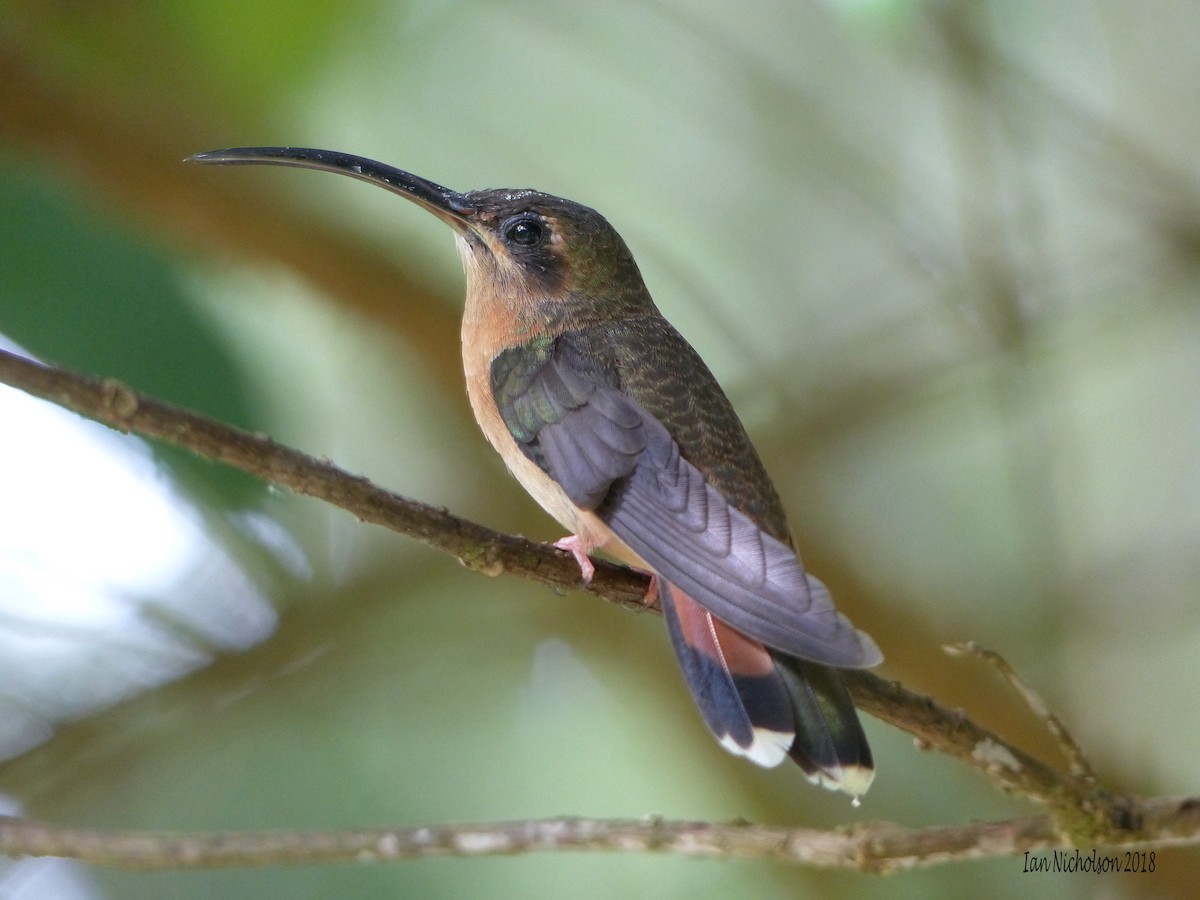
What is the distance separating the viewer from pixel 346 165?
9.13ft

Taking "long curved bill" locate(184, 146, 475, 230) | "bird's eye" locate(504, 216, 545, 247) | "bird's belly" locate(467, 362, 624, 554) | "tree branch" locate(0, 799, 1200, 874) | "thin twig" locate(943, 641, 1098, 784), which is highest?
"bird's eye" locate(504, 216, 545, 247)

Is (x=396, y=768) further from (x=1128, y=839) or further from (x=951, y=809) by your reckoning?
(x=1128, y=839)

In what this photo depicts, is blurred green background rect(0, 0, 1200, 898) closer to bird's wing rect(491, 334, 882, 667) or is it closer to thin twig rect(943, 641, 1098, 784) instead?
bird's wing rect(491, 334, 882, 667)

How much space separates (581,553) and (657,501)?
226 millimetres

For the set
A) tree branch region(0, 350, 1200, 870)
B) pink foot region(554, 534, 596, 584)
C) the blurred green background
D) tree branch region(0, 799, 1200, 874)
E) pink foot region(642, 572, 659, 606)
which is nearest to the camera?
tree branch region(0, 350, 1200, 870)

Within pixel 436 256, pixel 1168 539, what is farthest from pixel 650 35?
pixel 1168 539

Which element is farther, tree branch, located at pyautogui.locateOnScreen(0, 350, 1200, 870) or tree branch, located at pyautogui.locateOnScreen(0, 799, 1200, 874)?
A: tree branch, located at pyautogui.locateOnScreen(0, 799, 1200, 874)

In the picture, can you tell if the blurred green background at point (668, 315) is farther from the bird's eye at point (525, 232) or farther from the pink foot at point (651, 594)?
the pink foot at point (651, 594)

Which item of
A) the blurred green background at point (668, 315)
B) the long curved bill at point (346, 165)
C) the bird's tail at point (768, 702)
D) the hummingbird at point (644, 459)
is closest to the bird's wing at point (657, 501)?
the hummingbird at point (644, 459)

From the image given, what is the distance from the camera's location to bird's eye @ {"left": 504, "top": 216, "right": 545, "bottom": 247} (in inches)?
126

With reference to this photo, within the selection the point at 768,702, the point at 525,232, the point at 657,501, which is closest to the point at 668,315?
the point at 525,232

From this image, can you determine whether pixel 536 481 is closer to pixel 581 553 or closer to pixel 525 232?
pixel 581 553

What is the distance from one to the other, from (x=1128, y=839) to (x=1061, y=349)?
2.76m

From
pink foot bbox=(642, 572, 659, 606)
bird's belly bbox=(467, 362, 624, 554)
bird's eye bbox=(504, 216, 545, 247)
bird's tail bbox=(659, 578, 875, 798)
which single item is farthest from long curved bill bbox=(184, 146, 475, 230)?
bird's tail bbox=(659, 578, 875, 798)
